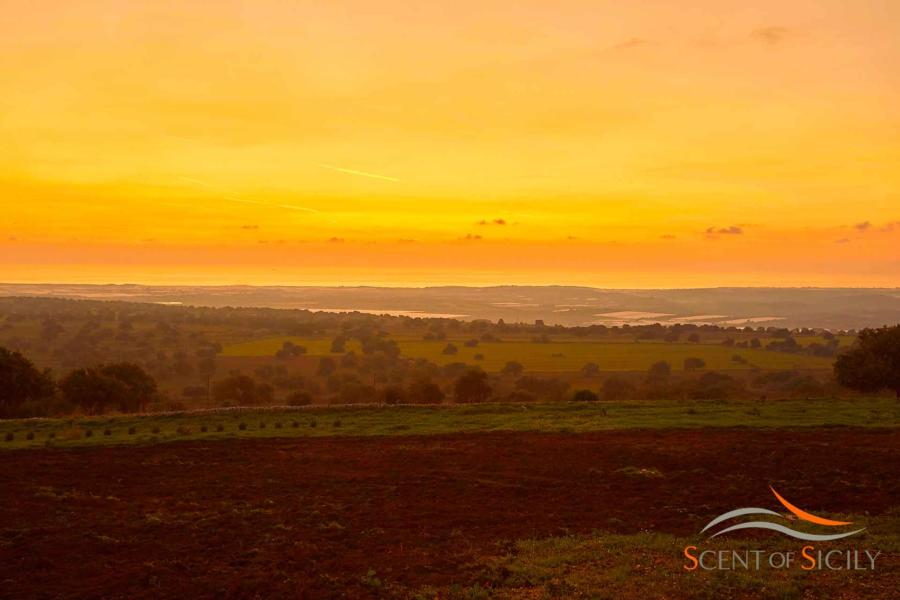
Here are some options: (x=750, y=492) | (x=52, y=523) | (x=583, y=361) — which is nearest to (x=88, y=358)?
(x=583, y=361)

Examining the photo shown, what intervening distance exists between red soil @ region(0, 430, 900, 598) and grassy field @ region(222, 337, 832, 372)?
4878cm

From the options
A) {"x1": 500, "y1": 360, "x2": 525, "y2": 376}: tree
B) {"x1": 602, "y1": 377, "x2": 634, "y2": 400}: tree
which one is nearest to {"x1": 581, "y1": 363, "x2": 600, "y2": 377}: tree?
{"x1": 500, "y1": 360, "x2": 525, "y2": 376}: tree

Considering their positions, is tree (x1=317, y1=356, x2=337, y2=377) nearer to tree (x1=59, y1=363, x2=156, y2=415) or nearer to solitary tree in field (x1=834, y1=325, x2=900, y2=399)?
tree (x1=59, y1=363, x2=156, y2=415)

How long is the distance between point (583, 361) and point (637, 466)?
58.5 m

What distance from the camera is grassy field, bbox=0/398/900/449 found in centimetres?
2675

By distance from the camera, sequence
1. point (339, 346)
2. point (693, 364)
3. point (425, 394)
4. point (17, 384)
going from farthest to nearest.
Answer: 1. point (339, 346)
2. point (693, 364)
3. point (425, 394)
4. point (17, 384)

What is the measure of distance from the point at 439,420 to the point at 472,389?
54.4 feet

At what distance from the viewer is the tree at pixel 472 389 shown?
153ft

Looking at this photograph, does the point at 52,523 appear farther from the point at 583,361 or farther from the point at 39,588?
the point at 583,361

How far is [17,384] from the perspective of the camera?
3694 centimetres

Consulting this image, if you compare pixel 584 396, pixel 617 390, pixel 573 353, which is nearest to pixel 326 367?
pixel 573 353

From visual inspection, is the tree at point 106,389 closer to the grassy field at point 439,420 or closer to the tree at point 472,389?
the grassy field at point 439,420

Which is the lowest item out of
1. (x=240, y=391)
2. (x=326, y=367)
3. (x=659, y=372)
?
(x=240, y=391)

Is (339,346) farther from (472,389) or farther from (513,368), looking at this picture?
(472,389)
